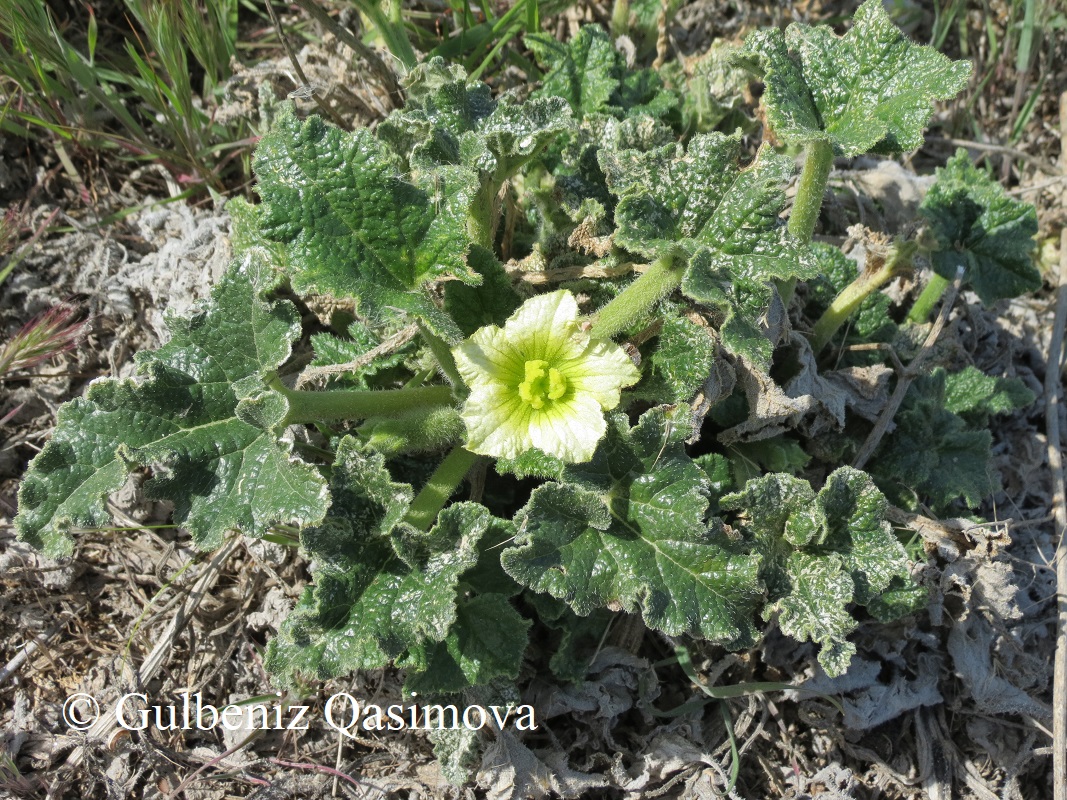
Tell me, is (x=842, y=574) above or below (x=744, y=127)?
below

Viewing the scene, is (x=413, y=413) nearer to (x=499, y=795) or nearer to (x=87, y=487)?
(x=87, y=487)

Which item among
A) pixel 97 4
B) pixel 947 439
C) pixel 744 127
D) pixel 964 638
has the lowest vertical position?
pixel 964 638

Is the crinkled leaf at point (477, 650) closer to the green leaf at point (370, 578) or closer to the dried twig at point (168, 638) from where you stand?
the green leaf at point (370, 578)

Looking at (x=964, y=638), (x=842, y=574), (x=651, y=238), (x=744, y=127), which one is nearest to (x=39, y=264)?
(x=651, y=238)

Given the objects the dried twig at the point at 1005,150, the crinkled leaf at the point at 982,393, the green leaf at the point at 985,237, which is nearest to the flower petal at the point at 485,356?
the green leaf at the point at 985,237

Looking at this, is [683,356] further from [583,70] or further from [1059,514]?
[1059,514]

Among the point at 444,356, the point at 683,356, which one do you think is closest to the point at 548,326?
the point at 444,356

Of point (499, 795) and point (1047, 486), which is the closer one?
point (499, 795)
